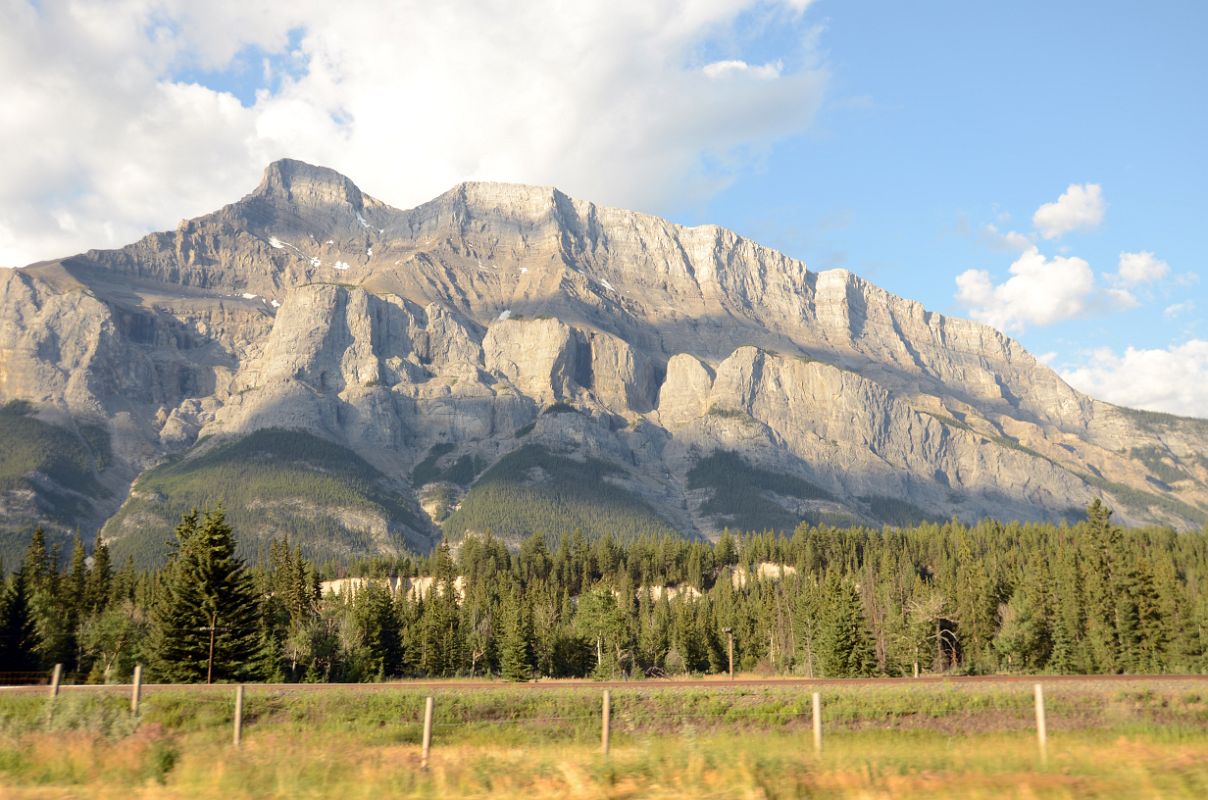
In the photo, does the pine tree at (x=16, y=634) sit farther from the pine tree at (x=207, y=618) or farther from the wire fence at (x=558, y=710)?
the wire fence at (x=558, y=710)

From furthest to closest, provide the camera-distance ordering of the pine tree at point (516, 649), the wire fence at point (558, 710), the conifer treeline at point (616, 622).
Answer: the pine tree at point (516, 649)
the conifer treeline at point (616, 622)
the wire fence at point (558, 710)

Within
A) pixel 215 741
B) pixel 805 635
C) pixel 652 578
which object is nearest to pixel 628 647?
pixel 805 635

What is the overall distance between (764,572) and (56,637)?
408 ft

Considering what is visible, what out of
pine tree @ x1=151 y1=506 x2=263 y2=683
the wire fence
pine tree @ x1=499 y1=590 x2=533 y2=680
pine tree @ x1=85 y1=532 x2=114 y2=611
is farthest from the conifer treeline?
the wire fence

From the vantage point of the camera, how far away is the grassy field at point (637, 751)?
18.4 meters

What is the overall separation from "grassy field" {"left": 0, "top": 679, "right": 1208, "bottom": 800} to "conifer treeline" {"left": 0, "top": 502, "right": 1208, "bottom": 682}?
29.0 m

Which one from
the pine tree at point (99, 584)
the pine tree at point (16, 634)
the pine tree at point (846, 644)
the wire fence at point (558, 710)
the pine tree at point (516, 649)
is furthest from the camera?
the pine tree at point (99, 584)

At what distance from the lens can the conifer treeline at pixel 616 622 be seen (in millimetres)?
68000

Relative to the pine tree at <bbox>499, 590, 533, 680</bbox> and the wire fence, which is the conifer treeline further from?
the wire fence

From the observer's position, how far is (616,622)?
348 ft

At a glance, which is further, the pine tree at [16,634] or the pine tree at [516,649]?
the pine tree at [516,649]

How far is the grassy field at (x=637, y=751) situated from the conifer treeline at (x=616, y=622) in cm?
2899

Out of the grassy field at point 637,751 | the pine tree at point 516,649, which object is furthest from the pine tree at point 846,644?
the grassy field at point 637,751

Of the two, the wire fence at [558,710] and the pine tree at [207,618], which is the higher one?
the pine tree at [207,618]
